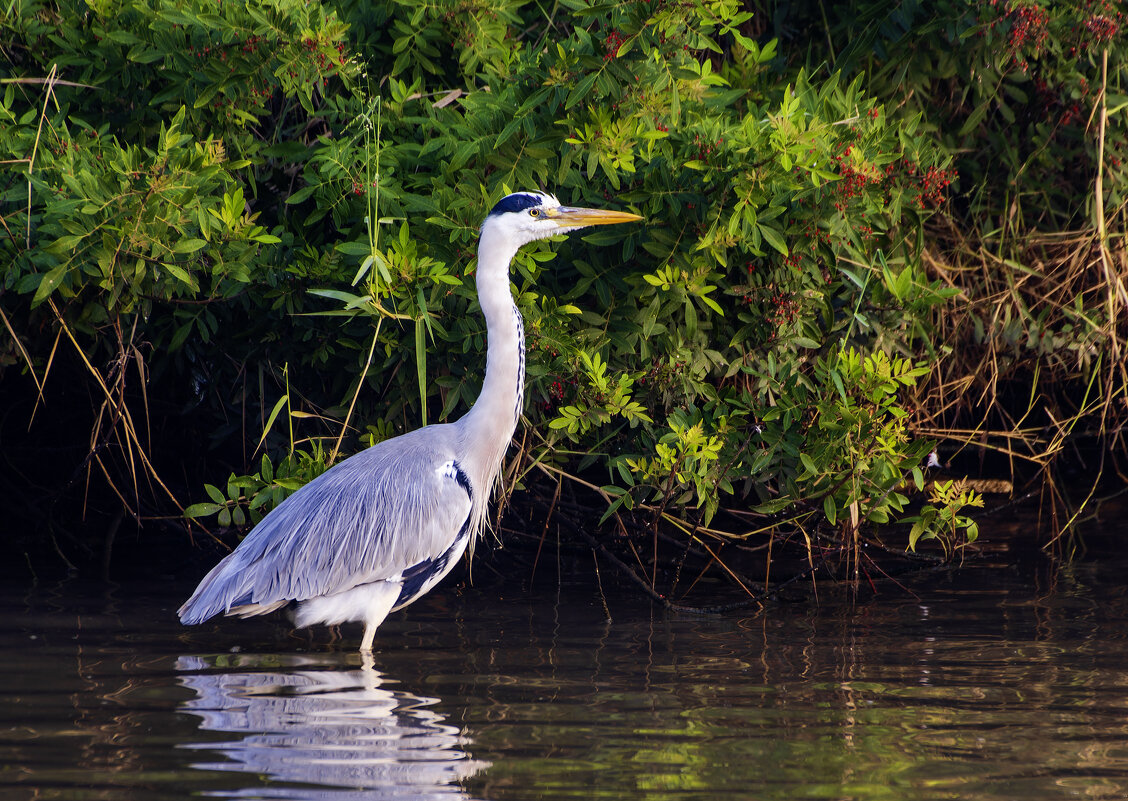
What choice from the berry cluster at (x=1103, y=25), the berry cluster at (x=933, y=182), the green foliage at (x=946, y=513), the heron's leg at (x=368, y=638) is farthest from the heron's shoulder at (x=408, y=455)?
the berry cluster at (x=1103, y=25)

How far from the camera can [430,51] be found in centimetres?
582

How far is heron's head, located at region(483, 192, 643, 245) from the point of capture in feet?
16.9

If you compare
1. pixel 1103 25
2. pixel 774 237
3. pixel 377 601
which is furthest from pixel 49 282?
pixel 1103 25

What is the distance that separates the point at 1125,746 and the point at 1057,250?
11.5 ft

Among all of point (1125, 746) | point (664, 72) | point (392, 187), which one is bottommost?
point (1125, 746)

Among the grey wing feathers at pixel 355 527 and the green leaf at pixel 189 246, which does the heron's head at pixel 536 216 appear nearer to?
the grey wing feathers at pixel 355 527

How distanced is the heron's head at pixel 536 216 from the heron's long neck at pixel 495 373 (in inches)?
2.0

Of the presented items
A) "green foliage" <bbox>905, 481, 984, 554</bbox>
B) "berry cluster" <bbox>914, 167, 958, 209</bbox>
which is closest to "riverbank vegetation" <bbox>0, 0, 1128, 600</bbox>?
"green foliage" <bbox>905, 481, 984, 554</bbox>

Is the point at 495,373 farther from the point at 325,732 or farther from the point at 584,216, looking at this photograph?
the point at 325,732

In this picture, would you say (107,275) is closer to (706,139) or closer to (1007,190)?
(706,139)

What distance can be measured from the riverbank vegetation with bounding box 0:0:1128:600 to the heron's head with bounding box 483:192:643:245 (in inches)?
7.1

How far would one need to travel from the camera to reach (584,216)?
5219 mm

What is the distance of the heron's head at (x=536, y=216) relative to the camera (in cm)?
514

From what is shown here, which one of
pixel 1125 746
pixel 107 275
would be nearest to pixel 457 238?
pixel 107 275
